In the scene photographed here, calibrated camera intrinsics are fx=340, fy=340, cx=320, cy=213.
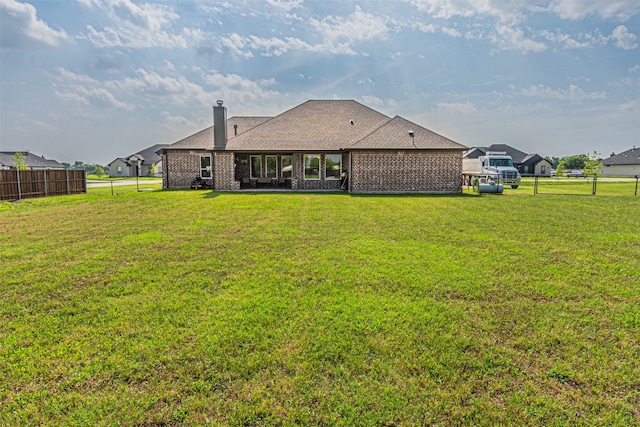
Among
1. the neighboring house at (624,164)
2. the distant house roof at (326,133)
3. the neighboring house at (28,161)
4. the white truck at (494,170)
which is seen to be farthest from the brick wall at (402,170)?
the neighboring house at (624,164)

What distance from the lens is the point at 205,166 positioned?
75.2 feet

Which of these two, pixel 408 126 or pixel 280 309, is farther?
pixel 408 126

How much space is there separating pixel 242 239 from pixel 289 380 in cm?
492

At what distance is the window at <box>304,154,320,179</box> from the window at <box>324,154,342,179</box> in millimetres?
494

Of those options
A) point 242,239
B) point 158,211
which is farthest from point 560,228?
point 158,211

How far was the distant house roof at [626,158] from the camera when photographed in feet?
209

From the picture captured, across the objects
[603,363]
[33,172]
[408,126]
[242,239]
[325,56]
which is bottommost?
[603,363]

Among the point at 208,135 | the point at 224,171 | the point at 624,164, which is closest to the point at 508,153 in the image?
the point at 624,164

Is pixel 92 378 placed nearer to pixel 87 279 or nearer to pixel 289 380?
pixel 289 380

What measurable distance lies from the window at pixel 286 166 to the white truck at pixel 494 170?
1277 centimetres

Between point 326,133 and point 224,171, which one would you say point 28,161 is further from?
point 326,133

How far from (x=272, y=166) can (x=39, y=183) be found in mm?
12439

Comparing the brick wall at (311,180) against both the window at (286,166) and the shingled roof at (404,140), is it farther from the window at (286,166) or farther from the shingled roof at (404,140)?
the shingled roof at (404,140)

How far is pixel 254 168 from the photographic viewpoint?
2212 cm
